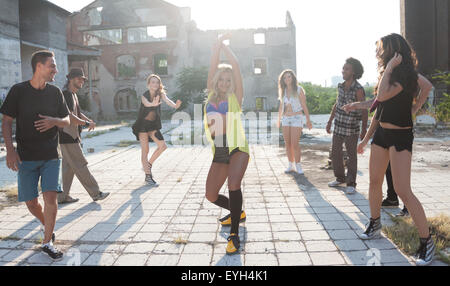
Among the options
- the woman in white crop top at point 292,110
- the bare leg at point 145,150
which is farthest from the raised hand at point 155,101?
the woman in white crop top at point 292,110

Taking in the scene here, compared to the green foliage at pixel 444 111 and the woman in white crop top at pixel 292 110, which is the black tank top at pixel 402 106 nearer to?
the woman in white crop top at pixel 292 110

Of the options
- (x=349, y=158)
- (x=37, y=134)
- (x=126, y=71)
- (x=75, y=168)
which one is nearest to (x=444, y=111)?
(x=349, y=158)

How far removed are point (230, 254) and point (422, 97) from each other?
2289 millimetres

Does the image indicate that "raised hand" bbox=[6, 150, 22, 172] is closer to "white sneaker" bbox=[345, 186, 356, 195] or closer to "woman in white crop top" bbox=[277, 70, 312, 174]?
"white sneaker" bbox=[345, 186, 356, 195]

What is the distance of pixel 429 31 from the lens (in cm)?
2097

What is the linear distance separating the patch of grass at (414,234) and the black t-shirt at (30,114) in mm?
3377

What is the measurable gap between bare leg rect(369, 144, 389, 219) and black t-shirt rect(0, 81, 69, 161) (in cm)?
304

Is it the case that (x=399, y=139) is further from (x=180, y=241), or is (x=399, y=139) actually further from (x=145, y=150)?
(x=145, y=150)

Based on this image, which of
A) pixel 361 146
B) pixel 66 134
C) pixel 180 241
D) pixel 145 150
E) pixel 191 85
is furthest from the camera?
pixel 191 85

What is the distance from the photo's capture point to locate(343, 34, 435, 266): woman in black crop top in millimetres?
3207

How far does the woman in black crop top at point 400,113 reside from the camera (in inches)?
126

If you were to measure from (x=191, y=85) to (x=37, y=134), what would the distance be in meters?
29.6
